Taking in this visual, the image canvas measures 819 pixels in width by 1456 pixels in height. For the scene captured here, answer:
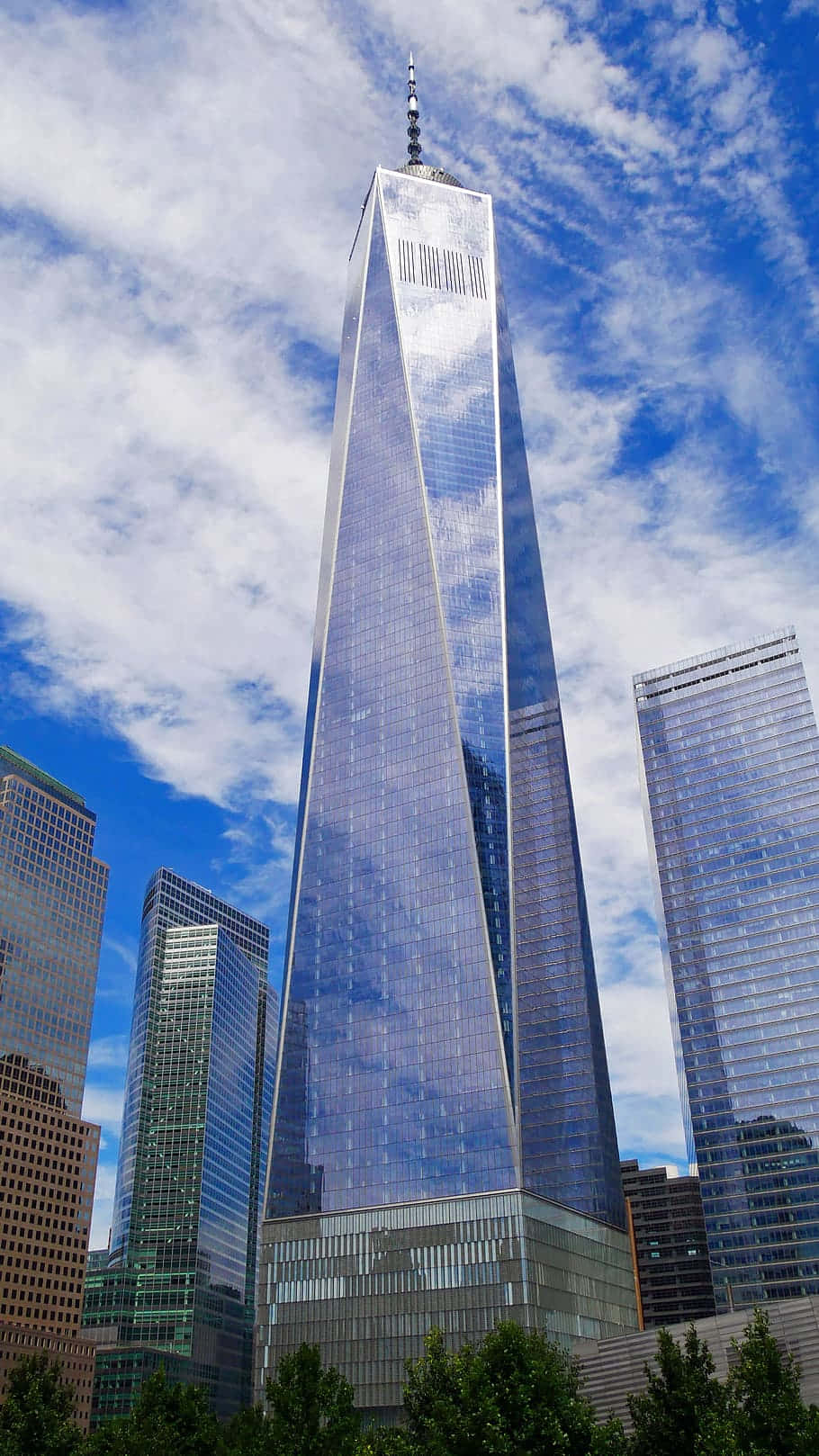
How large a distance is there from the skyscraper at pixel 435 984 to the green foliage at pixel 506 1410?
77674 millimetres

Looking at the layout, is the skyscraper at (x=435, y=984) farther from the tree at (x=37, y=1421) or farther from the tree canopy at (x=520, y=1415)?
the tree canopy at (x=520, y=1415)

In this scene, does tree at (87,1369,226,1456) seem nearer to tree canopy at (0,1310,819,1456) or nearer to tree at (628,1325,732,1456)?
tree canopy at (0,1310,819,1456)

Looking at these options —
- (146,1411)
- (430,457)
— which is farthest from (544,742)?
(146,1411)

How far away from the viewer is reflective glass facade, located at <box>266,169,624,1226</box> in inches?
6171

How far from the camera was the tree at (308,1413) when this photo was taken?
7262 cm

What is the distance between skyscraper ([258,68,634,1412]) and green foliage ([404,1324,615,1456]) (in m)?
77.7

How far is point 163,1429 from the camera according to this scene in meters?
81.9

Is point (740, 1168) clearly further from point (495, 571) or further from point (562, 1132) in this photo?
point (495, 571)

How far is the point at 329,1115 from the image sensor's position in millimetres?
164125

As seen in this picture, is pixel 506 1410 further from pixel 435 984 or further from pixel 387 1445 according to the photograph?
pixel 435 984

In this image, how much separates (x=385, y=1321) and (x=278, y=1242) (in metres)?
19.1

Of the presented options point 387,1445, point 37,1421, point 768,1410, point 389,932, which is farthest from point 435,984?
point 768,1410

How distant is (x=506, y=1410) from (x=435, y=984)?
3894 inches

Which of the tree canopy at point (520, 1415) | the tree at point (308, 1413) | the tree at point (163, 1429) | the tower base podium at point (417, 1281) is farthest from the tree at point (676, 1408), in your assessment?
the tower base podium at point (417, 1281)
